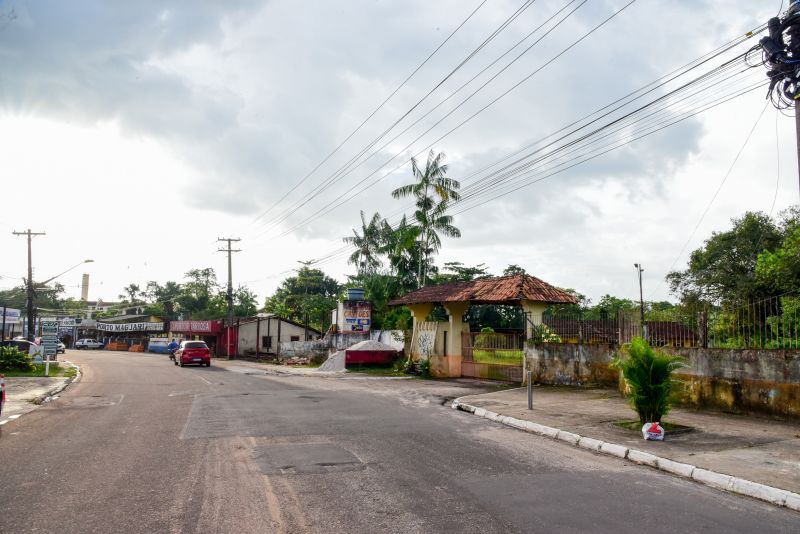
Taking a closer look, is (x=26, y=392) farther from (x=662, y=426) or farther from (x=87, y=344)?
(x=87, y=344)

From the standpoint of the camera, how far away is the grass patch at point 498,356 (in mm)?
21469

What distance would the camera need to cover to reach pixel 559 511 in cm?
570

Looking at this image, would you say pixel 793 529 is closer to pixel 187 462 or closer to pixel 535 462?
pixel 535 462

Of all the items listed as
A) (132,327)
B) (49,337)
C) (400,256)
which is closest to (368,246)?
(400,256)

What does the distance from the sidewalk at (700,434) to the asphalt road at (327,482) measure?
0.88 meters

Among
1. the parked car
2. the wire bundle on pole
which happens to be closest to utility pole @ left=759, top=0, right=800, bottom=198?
the wire bundle on pole

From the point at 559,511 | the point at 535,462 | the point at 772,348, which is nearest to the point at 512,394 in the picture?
the point at 772,348

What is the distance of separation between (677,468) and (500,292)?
1445cm

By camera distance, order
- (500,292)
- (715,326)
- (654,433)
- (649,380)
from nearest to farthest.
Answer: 1. (654,433)
2. (649,380)
3. (715,326)
4. (500,292)

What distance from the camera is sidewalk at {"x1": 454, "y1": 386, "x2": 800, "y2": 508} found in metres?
7.68

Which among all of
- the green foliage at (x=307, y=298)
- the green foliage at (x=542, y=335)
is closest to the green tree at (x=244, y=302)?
the green foliage at (x=307, y=298)

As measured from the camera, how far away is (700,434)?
1008 centimetres

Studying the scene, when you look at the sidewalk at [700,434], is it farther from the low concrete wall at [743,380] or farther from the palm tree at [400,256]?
the palm tree at [400,256]

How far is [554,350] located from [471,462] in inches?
480
